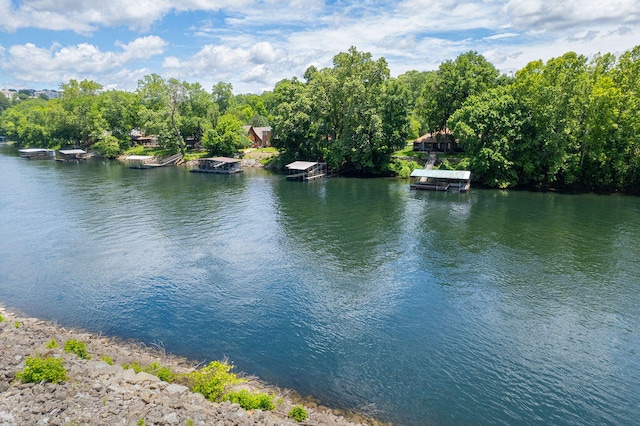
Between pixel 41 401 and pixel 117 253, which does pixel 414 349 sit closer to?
pixel 41 401

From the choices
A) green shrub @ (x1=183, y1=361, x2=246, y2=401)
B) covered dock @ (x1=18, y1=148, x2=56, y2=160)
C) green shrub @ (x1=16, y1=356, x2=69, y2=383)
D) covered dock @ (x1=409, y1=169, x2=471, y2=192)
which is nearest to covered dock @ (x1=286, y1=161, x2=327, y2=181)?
covered dock @ (x1=409, y1=169, x2=471, y2=192)

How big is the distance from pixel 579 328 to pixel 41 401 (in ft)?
103

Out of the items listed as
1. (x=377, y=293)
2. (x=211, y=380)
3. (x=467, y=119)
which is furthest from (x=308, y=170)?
(x=211, y=380)

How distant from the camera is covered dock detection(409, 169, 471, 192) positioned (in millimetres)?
70375

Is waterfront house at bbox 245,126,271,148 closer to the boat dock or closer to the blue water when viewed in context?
the boat dock

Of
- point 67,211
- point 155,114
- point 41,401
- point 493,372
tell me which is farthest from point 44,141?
point 493,372

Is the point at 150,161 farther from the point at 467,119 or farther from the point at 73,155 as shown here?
the point at 467,119

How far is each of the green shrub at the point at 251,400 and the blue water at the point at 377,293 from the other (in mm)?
3108

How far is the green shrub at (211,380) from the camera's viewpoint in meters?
20.3

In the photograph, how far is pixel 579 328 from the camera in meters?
27.6

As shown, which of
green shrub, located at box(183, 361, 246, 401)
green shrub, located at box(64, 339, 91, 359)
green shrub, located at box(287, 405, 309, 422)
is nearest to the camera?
green shrub, located at box(287, 405, 309, 422)

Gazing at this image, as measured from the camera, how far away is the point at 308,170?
293 feet

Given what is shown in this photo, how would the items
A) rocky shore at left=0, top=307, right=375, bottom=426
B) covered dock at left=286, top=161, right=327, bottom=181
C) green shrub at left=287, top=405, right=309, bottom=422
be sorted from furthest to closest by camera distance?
covered dock at left=286, top=161, right=327, bottom=181, green shrub at left=287, top=405, right=309, bottom=422, rocky shore at left=0, top=307, right=375, bottom=426

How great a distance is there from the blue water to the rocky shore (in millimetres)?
2344
